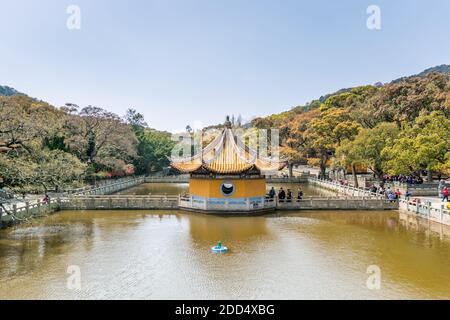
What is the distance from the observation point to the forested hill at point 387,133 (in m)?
28.5

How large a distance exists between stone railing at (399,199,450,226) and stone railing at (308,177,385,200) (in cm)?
187

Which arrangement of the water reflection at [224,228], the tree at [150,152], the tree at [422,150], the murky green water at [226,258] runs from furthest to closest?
the tree at [150,152] → the tree at [422,150] → the water reflection at [224,228] → the murky green water at [226,258]

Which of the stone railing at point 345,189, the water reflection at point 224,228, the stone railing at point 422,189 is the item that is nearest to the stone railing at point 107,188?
the water reflection at point 224,228

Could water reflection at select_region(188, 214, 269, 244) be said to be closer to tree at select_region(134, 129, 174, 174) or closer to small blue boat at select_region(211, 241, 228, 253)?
small blue boat at select_region(211, 241, 228, 253)

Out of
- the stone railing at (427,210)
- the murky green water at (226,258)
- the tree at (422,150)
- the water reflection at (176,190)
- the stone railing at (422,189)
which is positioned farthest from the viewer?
the water reflection at (176,190)

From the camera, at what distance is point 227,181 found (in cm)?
2322

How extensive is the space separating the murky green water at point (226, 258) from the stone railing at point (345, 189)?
6049 millimetres

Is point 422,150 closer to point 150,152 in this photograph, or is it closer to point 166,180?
point 166,180

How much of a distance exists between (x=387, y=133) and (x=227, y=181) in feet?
57.8

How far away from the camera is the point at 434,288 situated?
10.3 metres

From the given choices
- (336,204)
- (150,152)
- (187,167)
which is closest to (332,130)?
(336,204)

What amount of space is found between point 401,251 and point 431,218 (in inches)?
283

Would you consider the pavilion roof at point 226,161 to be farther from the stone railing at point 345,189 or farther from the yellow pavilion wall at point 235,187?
the stone railing at point 345,189
